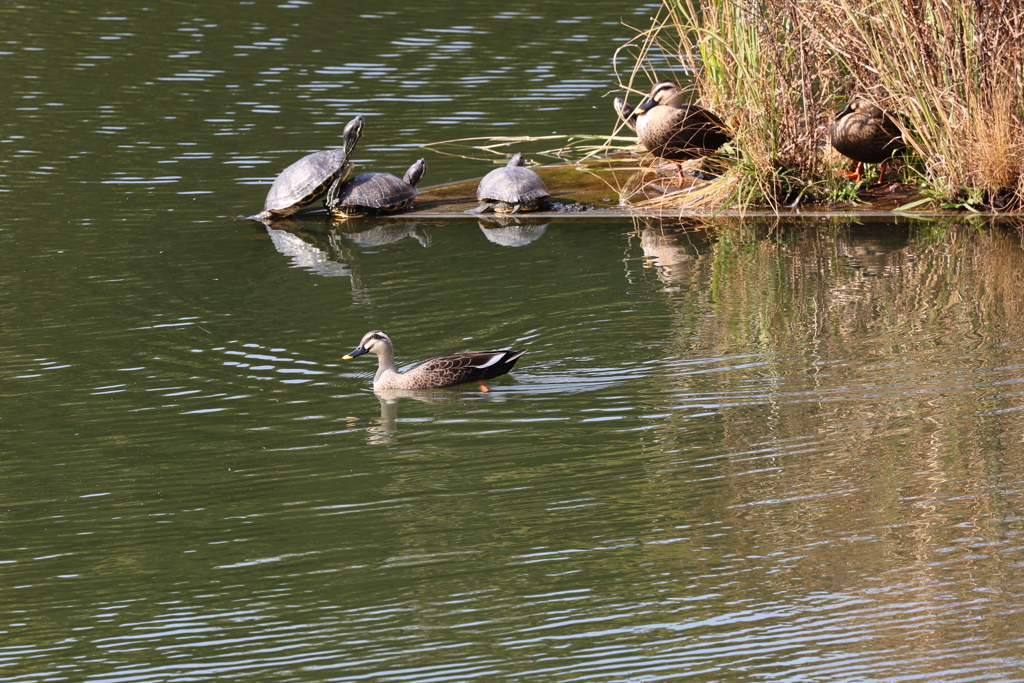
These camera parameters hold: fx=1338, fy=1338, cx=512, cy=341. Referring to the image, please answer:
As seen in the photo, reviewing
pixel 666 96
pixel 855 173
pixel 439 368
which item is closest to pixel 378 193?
pixel 666 96

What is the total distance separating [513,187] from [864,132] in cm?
295

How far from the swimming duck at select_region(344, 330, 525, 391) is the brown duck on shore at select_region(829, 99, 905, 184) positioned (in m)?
4.59

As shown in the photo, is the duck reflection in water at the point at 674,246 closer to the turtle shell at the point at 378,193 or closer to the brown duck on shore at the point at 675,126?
the brown duck on shore at the point at 675,126

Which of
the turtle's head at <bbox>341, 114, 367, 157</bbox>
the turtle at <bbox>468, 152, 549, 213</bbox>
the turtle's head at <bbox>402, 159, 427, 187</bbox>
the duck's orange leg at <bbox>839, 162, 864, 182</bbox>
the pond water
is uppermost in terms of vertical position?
the turtle's head at <bbox>341, 114, 367, 157</bbox>

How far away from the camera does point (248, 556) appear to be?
5.30m

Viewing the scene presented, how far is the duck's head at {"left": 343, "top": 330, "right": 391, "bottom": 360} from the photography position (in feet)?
24.3

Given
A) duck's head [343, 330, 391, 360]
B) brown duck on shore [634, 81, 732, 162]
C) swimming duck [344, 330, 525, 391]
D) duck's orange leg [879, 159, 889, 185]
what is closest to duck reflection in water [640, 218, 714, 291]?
brown duck on shore [634, 81, 732, 162]

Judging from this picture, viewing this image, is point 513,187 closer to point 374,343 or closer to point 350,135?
point 350,135

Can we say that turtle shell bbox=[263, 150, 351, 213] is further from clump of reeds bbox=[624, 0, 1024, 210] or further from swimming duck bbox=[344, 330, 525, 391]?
swimming duck bbox=[344, 330, 525, 391]

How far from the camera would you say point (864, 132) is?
1071cm

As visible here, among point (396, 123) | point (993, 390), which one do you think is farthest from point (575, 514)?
point (396, 123)

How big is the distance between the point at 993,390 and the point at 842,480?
146cm

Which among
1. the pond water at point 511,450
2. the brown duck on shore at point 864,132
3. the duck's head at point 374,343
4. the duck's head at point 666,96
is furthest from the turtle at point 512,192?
the duck's head at point 374,343

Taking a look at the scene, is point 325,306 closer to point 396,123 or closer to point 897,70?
point 897,70
